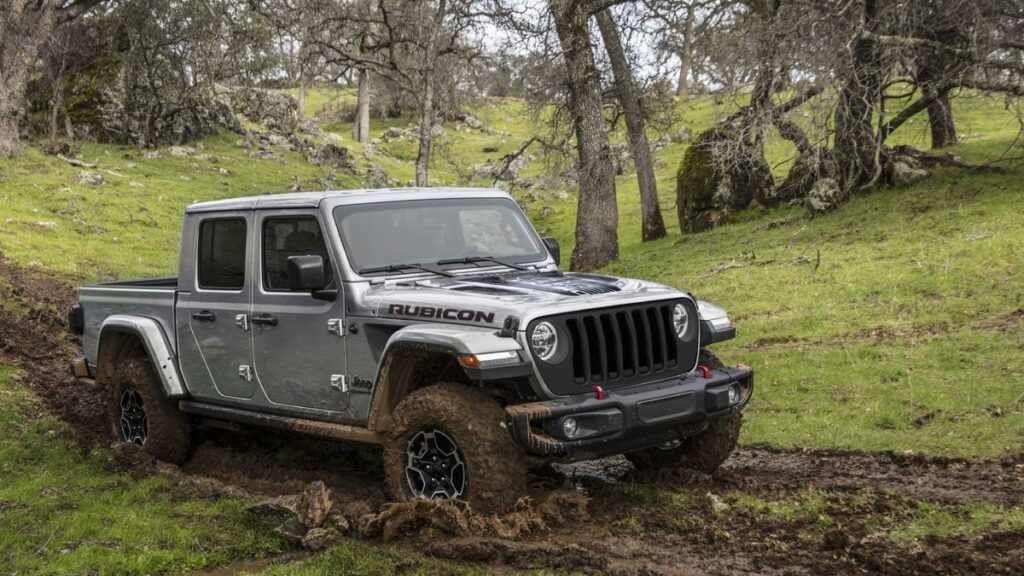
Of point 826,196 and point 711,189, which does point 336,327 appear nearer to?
point 826,196

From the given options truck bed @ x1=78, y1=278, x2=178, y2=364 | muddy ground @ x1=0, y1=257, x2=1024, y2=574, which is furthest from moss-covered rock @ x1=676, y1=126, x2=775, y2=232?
truck bed @ x1=78, y1=278, x2=178, y2=364

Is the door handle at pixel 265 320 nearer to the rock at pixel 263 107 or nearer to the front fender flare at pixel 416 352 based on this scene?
the front fender flare at pixel 416 352

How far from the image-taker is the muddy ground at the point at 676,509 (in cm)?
509

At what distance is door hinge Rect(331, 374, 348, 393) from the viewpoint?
659 centimetres

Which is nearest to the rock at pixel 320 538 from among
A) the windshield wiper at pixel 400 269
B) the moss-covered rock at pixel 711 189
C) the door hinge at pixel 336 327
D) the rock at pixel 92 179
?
the door hinge at pixel 336 327

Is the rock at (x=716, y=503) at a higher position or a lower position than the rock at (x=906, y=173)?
lower

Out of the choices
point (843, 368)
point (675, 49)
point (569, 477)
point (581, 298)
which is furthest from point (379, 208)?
point (675, 49)

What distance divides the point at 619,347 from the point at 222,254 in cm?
337

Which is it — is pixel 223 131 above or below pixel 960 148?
above

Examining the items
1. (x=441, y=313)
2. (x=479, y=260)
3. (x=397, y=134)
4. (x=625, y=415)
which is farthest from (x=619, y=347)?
(x=397, y=134)

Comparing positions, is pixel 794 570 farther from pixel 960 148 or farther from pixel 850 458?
pixel 960 148

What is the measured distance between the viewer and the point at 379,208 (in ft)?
22.9

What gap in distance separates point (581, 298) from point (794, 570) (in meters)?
1.92

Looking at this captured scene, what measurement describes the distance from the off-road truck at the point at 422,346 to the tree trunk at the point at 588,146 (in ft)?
43.6
